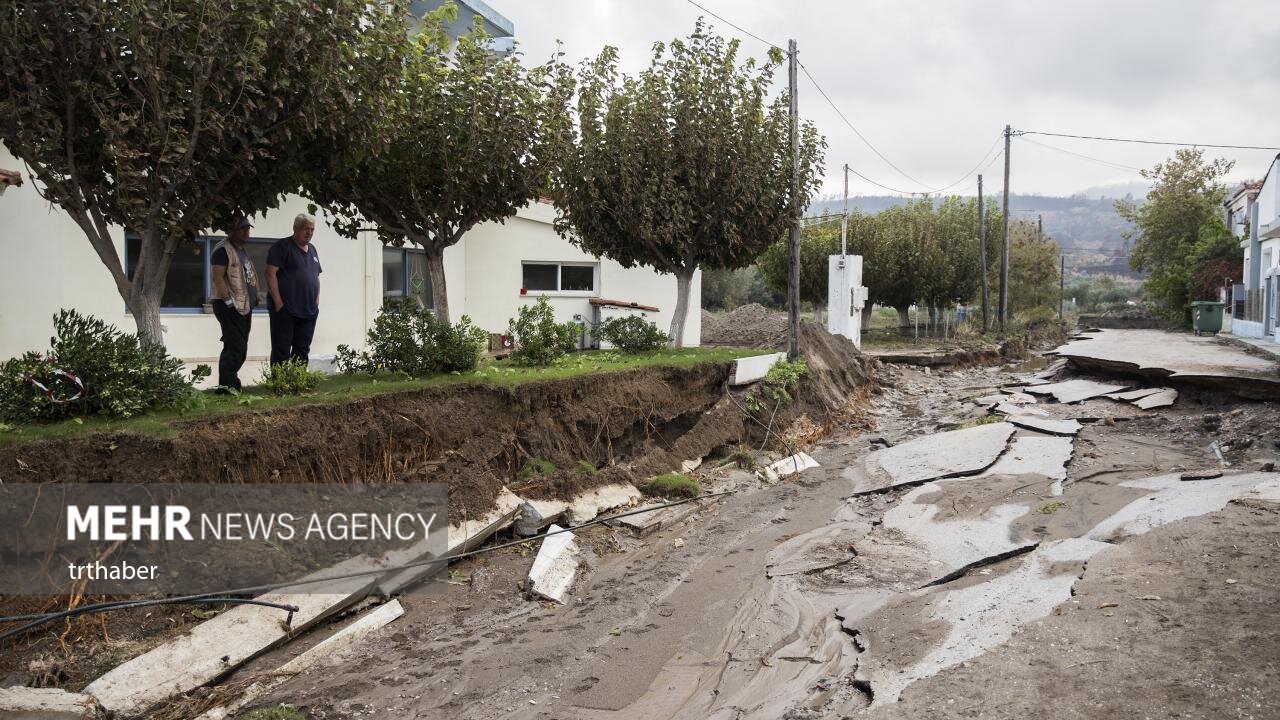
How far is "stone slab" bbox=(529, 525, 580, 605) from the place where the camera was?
741 cm

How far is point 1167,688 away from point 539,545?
5.33 metres

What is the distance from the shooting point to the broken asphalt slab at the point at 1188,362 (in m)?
14.6

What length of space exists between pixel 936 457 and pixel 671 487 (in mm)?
4293

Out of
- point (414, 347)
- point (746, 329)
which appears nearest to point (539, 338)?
point (414, 347)

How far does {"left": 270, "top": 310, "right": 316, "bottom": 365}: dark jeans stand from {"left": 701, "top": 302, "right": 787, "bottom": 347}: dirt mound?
14.7m

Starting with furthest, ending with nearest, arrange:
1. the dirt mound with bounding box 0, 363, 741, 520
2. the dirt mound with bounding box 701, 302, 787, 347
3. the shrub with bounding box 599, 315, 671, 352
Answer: the dirt mound with bounding box 701, 302, 787, 347
the shrub with bounding box 599, 315, 671, 352
the dirt mound with bounding box 0, 363, 741, 520

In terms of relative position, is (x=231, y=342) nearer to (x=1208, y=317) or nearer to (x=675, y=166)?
(x=675, y=166)

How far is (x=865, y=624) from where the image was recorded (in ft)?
21.6

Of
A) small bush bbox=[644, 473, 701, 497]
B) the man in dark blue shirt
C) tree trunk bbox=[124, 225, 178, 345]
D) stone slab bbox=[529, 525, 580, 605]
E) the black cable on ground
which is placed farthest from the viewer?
small bush bbox=[644, 473, 701, 497]

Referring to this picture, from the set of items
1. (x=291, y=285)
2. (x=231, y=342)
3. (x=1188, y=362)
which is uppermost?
(x=291, y=285)

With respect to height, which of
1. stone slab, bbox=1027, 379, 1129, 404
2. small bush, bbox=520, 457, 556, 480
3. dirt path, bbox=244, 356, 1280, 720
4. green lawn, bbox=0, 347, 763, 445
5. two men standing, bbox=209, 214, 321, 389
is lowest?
dirt path, bbox=244, 356, 1280, 720

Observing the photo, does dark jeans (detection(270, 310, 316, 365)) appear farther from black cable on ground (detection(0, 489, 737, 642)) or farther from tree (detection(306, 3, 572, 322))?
black cable on ground (detection(0, 489, 737, 642))

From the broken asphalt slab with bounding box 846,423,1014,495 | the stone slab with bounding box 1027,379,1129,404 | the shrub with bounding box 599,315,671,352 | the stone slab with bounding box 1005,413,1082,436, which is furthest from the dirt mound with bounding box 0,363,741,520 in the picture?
the stone slab with bounding box 1027,379,1129,404

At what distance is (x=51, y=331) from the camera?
10.2 metres
